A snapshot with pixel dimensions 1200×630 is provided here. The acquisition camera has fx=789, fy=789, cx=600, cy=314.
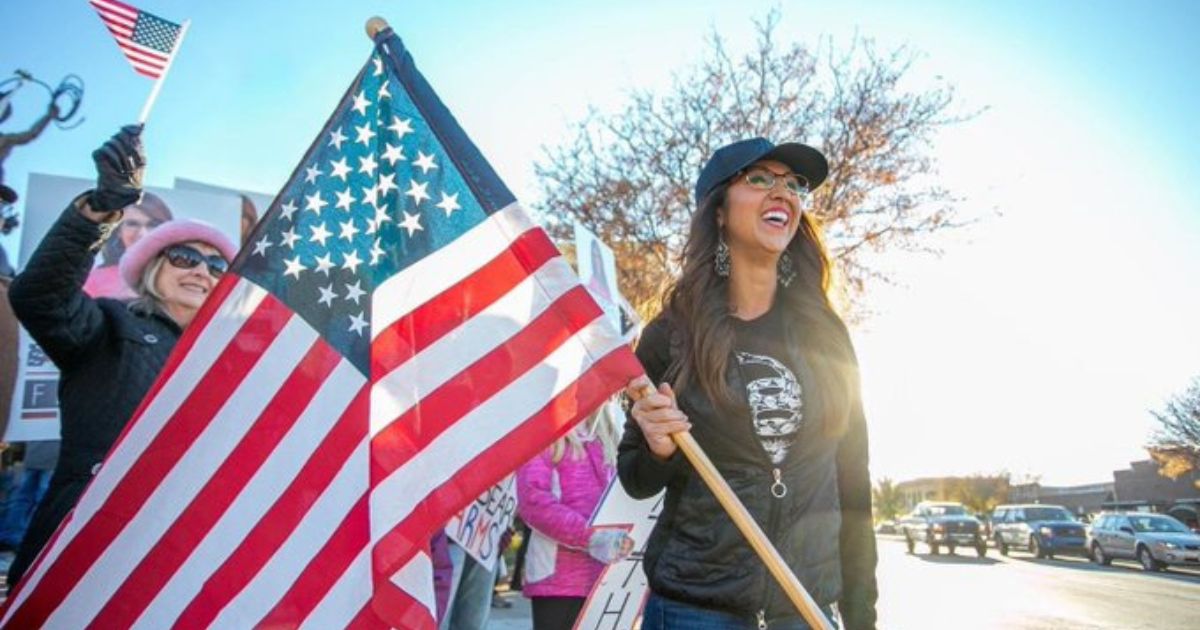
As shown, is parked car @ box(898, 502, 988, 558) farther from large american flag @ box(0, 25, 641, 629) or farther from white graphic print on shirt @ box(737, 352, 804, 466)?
large american flag @ box(0, 25, 641, 629)

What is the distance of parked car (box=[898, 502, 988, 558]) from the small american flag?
105 feet

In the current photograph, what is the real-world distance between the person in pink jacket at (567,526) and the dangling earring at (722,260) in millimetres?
1665

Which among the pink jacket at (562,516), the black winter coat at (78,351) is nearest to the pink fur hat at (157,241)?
the black winter coat at (78,351)

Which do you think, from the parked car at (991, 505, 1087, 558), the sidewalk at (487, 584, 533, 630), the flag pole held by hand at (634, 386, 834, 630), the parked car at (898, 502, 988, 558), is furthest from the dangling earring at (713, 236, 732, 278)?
the parked car at (898, 502, 988, 558)

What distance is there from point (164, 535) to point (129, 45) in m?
1.78

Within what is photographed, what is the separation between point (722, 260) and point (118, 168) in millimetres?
1914

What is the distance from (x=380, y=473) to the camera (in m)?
1.85

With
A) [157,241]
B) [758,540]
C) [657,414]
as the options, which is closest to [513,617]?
[157,241]

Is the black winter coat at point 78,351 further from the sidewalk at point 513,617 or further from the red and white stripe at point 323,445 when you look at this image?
the sidewalk at point 513,617

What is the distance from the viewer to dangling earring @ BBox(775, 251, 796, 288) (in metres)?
2.67

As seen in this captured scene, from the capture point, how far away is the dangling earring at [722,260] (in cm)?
263

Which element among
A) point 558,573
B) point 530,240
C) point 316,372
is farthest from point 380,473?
point 558,573

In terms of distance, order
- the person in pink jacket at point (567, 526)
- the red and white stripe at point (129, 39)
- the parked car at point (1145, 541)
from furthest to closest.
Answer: the parked car at point (1145, 541)
the person in pink jacket at point (567, 526)
the red and white stripe at point (129, 39)

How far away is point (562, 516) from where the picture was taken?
3984 millimetres
